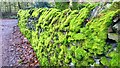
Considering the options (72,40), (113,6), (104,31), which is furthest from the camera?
(72,40)

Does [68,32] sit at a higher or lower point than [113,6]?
lower

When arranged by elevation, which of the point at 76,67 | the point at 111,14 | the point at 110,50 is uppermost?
the point at 111,14

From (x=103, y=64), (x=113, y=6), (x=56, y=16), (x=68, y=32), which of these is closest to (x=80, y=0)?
(x=56, y=16)

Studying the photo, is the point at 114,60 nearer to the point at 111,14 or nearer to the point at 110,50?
the point at 110,50

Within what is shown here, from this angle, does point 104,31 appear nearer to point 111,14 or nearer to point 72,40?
point 111,14

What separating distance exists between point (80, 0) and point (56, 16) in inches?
144

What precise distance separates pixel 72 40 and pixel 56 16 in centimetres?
161

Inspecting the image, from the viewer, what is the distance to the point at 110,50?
2.87 meters

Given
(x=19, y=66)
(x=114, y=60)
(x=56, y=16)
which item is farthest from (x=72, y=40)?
(x=19, y=66)

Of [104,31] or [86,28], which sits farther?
[86,28]

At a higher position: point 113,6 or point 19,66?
point 113,6

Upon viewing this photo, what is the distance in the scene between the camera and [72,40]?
385 centimetres

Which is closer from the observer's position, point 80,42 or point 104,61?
point 104,61

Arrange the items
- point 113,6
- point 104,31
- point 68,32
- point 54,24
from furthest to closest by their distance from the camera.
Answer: point 54,24
point 68,32
point 113,6
point 104,31
